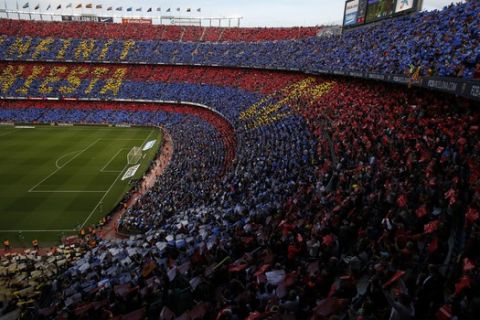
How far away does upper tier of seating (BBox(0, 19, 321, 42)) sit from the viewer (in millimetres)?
59050

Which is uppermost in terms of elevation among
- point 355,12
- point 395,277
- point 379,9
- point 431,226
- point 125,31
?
point 355,12

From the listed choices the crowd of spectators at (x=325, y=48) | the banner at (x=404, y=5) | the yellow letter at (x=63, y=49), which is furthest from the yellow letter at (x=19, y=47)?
the banner at (x=404, y=5)

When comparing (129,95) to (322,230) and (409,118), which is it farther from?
(322,230)

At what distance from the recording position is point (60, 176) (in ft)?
94.9

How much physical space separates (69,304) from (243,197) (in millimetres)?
7704

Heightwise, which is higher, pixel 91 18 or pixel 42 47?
pixel 91 18

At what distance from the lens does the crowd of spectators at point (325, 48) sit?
48.5 ft

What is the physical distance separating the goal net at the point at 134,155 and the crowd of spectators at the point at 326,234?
1299cm

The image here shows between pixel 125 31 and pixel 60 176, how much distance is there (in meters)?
41.4

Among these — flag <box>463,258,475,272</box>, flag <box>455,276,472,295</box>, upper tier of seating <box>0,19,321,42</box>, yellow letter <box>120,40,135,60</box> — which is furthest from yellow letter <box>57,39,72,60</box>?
flag <box>455,276,472,295</box>

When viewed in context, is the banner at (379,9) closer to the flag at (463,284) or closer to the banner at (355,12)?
the banner at (355,12)

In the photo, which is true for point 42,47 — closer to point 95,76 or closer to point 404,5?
point 95,76

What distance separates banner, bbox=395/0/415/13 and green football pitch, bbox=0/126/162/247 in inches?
939

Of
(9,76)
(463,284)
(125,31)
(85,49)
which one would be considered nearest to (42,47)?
(85,49)
